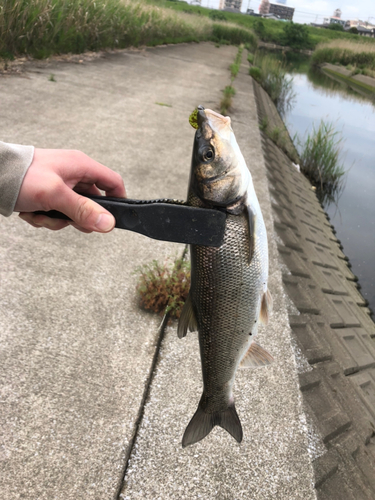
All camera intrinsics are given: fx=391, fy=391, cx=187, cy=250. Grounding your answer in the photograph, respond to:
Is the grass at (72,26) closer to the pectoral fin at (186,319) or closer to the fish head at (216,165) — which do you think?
the fish head at (216,165)

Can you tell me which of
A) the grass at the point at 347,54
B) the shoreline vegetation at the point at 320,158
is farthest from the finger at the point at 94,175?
the grass at the point at 347,54

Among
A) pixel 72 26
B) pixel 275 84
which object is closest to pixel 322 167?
pixel 72 26

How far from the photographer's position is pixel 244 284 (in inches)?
51.2

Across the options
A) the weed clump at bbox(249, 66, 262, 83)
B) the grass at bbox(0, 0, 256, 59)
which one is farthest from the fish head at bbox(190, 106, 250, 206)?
the weed clump at bbox(249, 66, 262, 83)

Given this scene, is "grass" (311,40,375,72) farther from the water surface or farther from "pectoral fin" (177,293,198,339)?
"pectoral fin" (177,293,198,339)

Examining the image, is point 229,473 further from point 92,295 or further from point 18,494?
point 92,295

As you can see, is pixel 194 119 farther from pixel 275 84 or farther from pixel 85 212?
pixel 275 84

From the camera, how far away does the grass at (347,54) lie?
30.1 metres

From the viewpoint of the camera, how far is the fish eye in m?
1.20

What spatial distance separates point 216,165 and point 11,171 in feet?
2.72

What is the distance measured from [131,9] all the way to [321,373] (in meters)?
13.0

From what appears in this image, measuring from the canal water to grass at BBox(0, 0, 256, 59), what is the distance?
586 cm

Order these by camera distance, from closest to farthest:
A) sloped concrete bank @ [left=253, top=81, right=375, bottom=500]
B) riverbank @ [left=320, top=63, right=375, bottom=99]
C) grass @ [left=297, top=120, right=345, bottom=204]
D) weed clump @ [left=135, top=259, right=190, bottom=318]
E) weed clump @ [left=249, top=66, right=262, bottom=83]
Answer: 1. sloped concrete bank @ [left=253, top=81, right=375, bottom=500]
2. weed clump @ [left=135, top=259, right=190, bottom=318]
3. grass @ [left=297, top=120, right=345, bottom=204]
4. weed clump @ [left=249, top=66, right=262, bottom=83]
5. riverbank @ [left=320, top=63, right=375, bottom=99]

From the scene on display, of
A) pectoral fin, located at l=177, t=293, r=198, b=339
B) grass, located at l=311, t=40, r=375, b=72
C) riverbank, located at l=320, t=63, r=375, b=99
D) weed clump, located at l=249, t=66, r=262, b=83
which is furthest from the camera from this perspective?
grass, located at l=311, t=40, r=375, b=72
